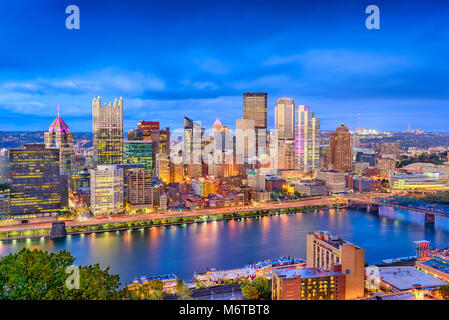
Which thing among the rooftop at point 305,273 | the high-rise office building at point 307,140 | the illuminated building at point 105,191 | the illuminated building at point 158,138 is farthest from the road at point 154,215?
the high-rise office building at point 307,140

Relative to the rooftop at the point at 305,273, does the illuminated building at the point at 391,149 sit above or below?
A: above

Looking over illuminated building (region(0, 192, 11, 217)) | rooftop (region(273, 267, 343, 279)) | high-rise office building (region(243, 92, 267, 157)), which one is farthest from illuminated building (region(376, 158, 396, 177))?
illuminated building (region(0, 192, 11, 217))

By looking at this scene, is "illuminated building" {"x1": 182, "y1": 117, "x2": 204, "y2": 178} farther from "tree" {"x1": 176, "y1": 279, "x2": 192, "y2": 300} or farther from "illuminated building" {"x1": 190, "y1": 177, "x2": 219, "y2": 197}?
"tree" {"x1": 176, "y1": 279, "x2": 192, "y2": 300}

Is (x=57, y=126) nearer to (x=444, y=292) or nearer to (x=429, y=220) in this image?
(x=429, y=220)

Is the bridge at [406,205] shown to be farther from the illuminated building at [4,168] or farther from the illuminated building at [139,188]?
the illuminated building at [4,168]

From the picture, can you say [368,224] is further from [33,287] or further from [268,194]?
[33,287]

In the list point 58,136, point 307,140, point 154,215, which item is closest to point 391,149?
point 307,140
